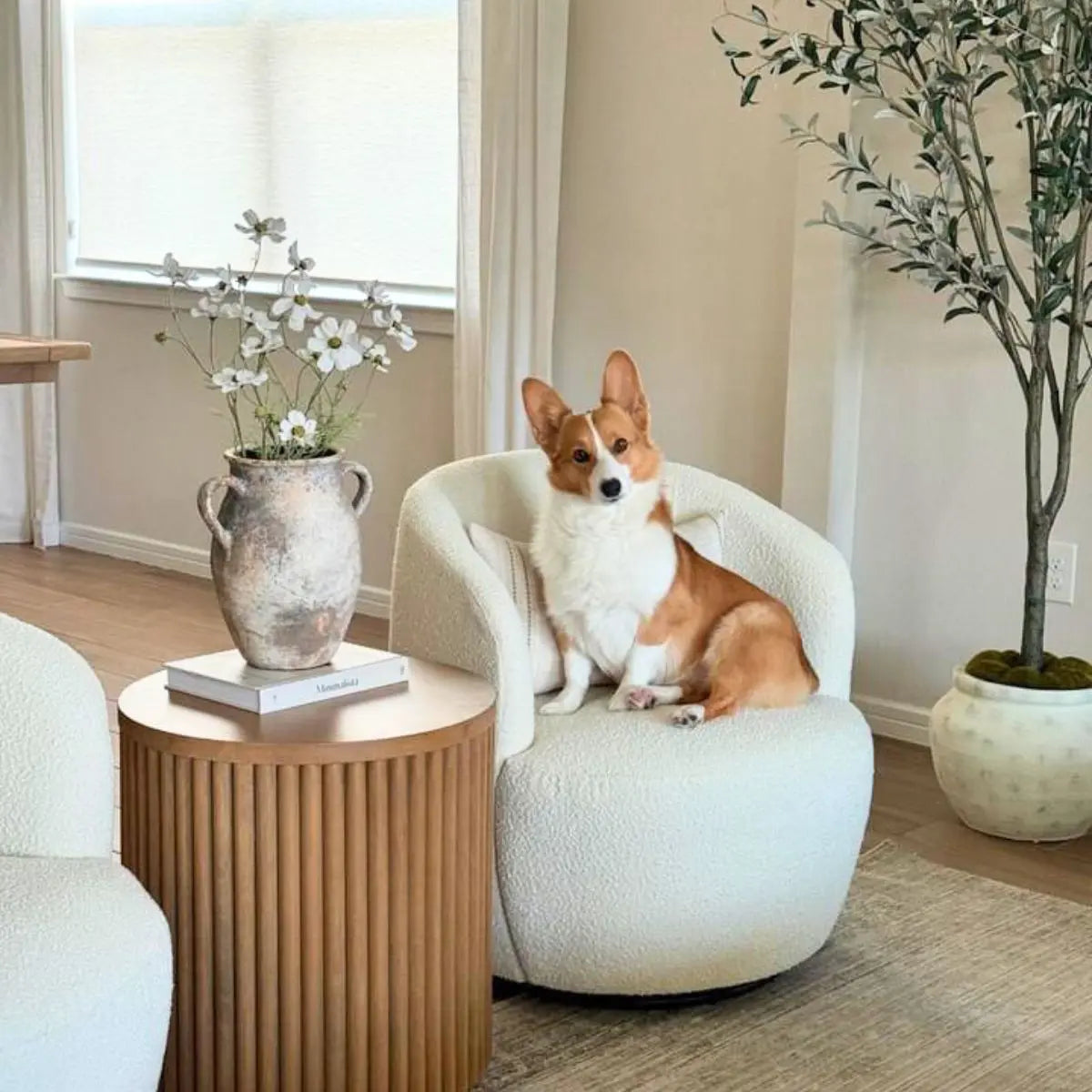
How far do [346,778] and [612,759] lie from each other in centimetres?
51

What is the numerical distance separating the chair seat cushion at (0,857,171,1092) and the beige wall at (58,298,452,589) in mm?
3354

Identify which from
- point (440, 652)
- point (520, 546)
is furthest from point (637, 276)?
point (440, 652)

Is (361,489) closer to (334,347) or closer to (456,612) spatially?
(334,347)

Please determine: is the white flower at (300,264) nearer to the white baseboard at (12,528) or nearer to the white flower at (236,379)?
the white flower at (236,379)

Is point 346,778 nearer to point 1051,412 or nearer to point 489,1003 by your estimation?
point 489,1003

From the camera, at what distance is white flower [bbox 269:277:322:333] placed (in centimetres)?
222

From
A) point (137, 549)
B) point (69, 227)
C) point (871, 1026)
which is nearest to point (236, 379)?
point (871, 1026)

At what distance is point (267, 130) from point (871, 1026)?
3.71 metres

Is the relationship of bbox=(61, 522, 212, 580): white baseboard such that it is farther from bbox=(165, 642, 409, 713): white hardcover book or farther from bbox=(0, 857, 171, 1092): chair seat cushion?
bbox=(0, 857, 171, 1092): chair seat cushion

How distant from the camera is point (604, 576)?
2.67 metres

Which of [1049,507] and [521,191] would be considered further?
[521,191]

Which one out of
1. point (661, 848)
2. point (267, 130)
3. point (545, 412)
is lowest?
point (661, 848)

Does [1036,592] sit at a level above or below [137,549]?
above

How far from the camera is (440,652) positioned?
8.51ft
